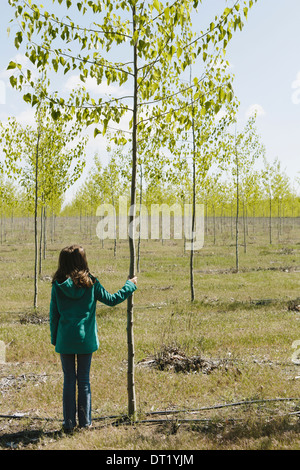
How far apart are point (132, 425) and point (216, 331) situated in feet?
15.3

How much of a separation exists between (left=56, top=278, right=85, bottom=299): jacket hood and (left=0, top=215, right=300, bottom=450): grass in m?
1.47

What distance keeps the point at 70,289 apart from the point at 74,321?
352mm

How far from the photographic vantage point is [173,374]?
21.5ft

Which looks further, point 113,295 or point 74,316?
point 113,295

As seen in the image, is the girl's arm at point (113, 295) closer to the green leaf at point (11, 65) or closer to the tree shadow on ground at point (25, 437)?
the tree shadow on ground at point (25, 437)

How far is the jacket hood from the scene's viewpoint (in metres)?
4.46

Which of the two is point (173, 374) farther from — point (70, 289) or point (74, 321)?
point (70, 289)

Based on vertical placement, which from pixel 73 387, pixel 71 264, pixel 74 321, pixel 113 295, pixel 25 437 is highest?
pixel 71 264

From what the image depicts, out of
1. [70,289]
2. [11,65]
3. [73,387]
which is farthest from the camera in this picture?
[73,387]

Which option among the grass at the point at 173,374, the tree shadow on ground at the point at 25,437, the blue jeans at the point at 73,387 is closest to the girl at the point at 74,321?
the blue jeans at the point at 73,387

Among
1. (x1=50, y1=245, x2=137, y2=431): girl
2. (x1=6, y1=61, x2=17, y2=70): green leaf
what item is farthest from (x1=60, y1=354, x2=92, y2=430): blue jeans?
(x1=6, y1=61, x2=17, y2=70): green leaf

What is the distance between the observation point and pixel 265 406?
5.03 metres

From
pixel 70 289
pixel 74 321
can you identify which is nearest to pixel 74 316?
pixel 74 321

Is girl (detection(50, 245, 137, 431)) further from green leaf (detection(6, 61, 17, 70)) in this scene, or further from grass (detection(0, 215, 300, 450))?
green leaf (detection(6, 61, 17, 70))
